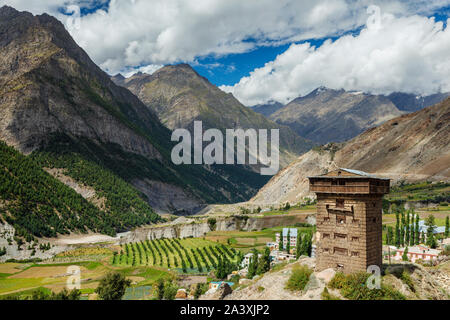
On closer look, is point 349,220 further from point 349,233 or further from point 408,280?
point 408,280

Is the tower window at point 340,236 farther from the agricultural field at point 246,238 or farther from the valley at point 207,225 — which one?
the agricultural field at point 246,238

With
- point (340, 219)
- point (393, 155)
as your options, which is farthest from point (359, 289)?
point (393, 155)

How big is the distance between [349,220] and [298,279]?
18.4 ft

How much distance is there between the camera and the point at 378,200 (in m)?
28.8

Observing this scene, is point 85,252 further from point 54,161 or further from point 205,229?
point 54,161

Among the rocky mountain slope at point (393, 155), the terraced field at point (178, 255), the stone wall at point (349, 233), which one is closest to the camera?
the stone wall at point (349, 233)

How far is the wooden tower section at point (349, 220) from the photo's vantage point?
26.8 meters

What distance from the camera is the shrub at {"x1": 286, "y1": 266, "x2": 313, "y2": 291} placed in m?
27.5

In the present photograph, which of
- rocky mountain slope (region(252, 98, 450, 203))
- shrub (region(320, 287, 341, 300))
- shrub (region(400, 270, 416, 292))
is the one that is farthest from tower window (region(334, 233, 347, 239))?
rocky mountain slope (region(252, 98, 450, 203))

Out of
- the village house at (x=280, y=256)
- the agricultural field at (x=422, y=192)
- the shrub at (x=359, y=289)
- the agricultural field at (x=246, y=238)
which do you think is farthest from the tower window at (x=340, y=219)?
the agricultural field at (x=422, y=192)

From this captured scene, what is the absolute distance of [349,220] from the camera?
2759 centimetres

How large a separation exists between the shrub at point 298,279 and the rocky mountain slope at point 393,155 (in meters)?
121
